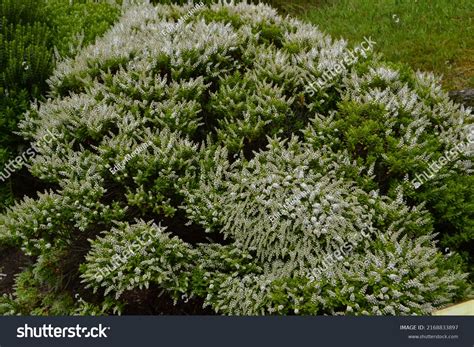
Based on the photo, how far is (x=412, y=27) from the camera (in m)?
8.59

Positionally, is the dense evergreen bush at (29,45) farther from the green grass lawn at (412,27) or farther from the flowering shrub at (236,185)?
the green grass lawn at (412,27)

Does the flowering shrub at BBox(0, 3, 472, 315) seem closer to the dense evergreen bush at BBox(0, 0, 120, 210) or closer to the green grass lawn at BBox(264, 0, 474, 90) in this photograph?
the dense evergreen bush at BBox(0, 0, 120, 210)

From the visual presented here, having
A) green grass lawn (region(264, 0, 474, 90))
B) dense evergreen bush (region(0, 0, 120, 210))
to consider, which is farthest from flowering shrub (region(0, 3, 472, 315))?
green grass lawn (region(264, 0, 474, 90))

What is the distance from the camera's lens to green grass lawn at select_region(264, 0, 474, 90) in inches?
299

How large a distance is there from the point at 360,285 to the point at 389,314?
0.94 ft

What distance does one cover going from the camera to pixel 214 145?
5.36m

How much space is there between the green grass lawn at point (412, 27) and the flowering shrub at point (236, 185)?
1751 mm

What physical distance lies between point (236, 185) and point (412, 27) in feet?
15.9

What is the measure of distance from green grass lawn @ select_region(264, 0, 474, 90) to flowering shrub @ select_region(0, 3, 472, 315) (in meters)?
1.75

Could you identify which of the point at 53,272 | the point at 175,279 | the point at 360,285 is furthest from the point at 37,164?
the point at 360,285

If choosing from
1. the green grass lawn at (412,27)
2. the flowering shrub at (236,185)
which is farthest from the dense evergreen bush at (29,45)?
the green grass lawn at (412,27)

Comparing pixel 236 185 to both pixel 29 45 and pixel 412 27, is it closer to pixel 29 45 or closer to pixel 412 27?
pixel 29 45

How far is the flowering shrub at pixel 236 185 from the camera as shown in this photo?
4648 millimetres

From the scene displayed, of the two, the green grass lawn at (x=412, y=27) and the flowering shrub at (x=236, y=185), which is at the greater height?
the green grass lawn at (x=412, y=27)
